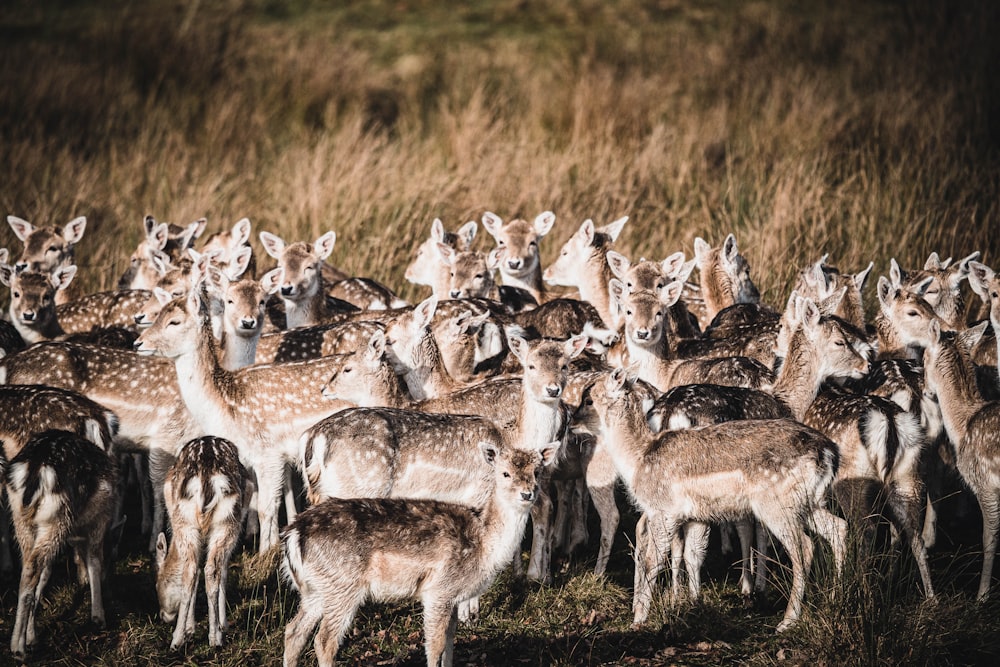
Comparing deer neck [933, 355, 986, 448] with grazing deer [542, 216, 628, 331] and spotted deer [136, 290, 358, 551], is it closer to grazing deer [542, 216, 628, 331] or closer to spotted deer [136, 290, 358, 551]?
grazing deer [542, 216, 628, 331]

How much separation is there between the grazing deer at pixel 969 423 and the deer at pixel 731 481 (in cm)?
109

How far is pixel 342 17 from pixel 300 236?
11040 mm

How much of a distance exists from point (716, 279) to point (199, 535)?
513 centimetres

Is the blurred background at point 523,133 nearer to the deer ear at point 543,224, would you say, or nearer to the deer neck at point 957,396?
the deer ear at point 543,224

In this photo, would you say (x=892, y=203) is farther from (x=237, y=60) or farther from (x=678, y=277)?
(x=237, y=60)

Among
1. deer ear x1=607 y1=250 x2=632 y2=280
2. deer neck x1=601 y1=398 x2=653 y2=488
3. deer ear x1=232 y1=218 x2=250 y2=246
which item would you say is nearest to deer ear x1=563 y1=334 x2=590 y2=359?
deer neck x1=601 y1=398 x2=653 y2=488

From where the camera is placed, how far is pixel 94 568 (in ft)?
20.0

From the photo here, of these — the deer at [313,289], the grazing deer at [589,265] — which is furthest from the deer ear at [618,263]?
the deer at [313,289]

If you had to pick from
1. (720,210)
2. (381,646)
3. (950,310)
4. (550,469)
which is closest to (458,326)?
(550,469)

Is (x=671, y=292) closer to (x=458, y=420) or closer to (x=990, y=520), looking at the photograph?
(x=458, y=420)

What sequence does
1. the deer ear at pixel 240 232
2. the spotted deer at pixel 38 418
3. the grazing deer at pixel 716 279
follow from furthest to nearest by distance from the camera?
the deer ear at pixel 240 232, the grazing deer at pixel 716 279, the spotted deer at pixel 38 418

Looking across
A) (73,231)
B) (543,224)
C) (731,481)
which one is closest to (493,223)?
(543,224)

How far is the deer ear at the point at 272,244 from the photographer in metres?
9.47

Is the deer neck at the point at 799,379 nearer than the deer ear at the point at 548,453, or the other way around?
the deer ear at the point at 548,453
